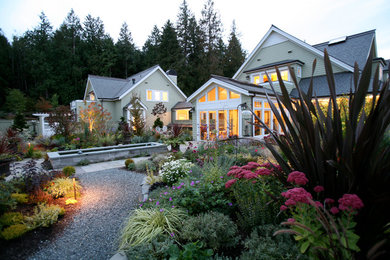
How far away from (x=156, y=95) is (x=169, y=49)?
13818mm

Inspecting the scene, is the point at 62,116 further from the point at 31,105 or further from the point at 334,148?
the point at 31,105

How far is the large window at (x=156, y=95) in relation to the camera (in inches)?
734

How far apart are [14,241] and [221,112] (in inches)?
419

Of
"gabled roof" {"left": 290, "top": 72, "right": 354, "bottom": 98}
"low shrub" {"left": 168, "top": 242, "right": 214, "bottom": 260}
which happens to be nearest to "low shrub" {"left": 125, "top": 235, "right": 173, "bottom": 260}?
"low shrub" {"left": 168, "top": 242, "right": 214, "bottom": 260}

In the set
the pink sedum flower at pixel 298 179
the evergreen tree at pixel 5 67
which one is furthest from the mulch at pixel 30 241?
the evergreen tree at pixel 5 67

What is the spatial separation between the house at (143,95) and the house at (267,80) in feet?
18.7

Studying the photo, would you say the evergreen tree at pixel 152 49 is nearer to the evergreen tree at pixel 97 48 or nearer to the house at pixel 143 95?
the evergreen tree at pixel 97 48

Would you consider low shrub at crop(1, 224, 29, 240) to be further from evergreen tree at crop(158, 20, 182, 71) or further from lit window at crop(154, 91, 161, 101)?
evergreen tree at crop(158, 20, 182, 71)

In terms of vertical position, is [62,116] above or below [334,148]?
above

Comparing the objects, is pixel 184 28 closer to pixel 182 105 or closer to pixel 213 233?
pixel 182 105

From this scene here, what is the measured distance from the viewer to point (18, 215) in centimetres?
290

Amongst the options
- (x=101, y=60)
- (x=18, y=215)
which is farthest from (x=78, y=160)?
(x=101, y=60)

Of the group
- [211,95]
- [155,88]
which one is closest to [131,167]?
[211,95]

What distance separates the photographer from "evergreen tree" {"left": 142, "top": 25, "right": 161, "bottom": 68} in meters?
32.0
